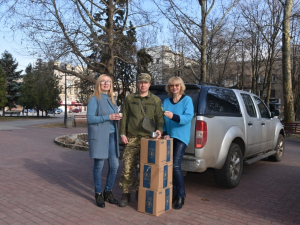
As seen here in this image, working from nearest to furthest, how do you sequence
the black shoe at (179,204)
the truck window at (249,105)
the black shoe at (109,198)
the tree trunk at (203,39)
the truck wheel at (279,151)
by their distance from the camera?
the black shoe at (179,204) < the black shoe at (109,198) < the truck window at (249,105) < the truck wheel at (279,151) < the tree trunk at (203,39)

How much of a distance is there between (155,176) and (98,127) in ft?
3.46

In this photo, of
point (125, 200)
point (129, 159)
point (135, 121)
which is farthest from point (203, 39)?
point (125, 200)

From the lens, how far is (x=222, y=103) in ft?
16.9

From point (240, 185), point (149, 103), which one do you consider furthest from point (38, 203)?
point (240, 185)

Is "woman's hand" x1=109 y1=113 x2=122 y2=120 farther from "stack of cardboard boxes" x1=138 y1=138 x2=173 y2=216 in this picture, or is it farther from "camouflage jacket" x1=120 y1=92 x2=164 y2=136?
"stack of cardboard boxes" x1=138 y1=138 x2=173 y2=216

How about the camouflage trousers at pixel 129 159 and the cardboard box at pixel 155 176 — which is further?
the camouflage trousers at pixel 129 159

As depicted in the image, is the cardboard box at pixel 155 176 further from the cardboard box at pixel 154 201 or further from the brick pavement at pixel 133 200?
the brick pavement at pixel 133 200

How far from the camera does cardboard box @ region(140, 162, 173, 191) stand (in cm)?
385

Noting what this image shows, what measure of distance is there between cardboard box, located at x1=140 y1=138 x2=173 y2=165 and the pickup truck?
589 millimetres

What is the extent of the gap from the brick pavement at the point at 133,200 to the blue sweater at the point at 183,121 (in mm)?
1084

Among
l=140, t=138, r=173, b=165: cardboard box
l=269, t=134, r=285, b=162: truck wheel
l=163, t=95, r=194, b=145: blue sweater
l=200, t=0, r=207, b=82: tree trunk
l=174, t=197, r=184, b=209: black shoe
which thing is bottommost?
l=174, t=197, r=184, b=209: black shoe

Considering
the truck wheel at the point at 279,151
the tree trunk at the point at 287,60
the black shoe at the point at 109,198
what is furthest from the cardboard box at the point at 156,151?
the tree trunk at the point at 287,60

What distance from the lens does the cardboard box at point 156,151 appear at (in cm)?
379

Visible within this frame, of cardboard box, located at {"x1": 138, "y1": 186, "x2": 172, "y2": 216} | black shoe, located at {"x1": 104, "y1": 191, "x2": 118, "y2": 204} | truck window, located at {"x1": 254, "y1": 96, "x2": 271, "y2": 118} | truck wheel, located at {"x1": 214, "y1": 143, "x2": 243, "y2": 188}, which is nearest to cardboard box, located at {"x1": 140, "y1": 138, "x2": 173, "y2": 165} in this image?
cardboard box, located at {"x1": 138, "y1": 186, "x2": 172, "y2": 216}
